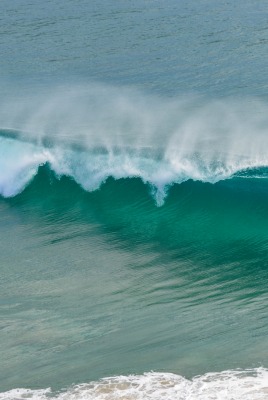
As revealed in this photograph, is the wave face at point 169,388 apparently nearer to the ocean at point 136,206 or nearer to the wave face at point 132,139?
the ocean at point 136,206

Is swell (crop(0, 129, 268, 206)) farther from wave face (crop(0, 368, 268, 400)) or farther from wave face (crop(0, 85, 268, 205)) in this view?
wave face (crop(0, 368, 268, 400))

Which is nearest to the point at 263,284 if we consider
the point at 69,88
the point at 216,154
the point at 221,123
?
the point at 216,154

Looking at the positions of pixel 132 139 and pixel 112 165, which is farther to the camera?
pixel 132 139

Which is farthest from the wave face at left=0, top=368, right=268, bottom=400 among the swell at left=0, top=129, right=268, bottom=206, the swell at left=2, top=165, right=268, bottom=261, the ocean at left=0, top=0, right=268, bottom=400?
the swell at left=0, top=129, right=268, bottom=206

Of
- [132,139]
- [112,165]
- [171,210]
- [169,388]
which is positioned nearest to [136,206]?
[171,210]

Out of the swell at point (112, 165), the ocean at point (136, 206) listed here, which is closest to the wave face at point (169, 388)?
the ocean at point (136, 206)

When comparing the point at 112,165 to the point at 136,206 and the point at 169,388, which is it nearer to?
the point at 136,206

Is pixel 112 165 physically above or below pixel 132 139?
below
